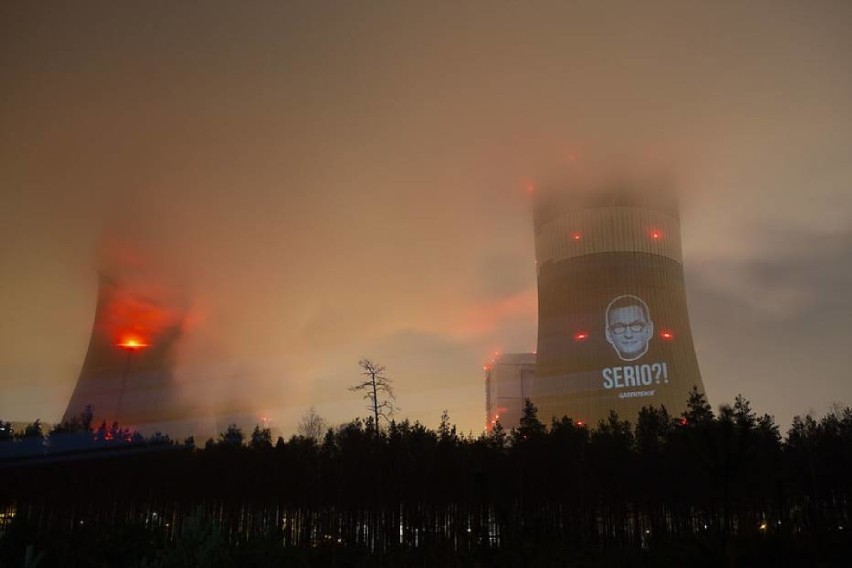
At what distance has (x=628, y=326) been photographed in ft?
104

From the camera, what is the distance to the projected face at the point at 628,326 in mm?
31359

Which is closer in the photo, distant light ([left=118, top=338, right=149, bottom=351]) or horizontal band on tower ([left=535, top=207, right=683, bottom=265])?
horizontal band on tower ([left=535, top=207, right=683, bottom=265])

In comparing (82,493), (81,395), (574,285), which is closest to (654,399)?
(574,285)

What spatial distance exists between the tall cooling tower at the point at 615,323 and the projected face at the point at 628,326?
1.9 inches

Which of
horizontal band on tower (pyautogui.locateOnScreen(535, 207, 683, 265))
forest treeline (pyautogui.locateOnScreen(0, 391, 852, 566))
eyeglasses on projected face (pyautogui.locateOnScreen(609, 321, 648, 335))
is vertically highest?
horizontal band on tower (pyautogui.locateOnScreen(535, 207, 683, 265))

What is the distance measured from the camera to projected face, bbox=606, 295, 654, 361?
103ft

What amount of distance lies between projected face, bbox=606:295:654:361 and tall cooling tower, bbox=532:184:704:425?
5 cm

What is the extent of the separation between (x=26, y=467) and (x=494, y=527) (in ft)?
77.1

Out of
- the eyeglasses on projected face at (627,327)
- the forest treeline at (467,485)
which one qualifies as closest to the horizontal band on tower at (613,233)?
the eyeglasses on projected face at (627,327)

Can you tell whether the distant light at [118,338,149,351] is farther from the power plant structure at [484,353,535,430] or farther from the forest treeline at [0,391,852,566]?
the power plant structure at [484,353,535,430]

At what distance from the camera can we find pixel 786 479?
73.2 feet

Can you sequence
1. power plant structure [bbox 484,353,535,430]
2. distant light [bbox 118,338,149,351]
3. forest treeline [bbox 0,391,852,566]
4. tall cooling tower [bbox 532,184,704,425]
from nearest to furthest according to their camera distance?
forest treeline [bbox 0,391,852,566] → tall cooling tower [bbox 532,184,704,425] → distant light [bbox 118,338,149,351] → power plant structure [bbox 484,353,535,430]

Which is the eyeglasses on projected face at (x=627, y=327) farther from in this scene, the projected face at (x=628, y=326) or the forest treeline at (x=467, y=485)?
the forest treeline at (x=467, y=485)

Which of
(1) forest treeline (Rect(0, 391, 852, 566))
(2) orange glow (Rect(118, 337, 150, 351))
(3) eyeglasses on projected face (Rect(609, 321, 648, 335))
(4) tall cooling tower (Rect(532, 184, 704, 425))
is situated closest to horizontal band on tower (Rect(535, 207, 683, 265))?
(4) tall cooling tower (Rect(532, 184, 704, 425))
